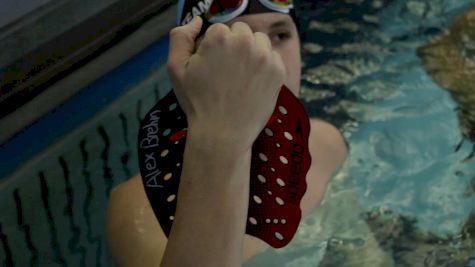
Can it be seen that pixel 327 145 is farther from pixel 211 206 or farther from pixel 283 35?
pixel 211 206

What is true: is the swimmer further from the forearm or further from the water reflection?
the water reflection

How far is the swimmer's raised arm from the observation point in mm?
676

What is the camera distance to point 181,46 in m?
0.73

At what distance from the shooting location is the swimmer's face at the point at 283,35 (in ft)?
4.13

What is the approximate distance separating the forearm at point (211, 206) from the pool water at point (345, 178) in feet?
1.83

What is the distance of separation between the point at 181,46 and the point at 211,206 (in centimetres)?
17

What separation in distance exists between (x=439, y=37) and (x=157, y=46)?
2.63ft

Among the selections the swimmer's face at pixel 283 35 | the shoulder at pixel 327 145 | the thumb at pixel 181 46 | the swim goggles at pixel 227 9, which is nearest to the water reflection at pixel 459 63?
the shoulder at pixel 327 145

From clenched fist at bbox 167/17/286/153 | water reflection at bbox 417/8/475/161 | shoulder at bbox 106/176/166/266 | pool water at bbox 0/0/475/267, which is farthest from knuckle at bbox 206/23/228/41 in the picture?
water reflection at bbox 417/8/475/161

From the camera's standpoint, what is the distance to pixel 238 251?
2.33 ft

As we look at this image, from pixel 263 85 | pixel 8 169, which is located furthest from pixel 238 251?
pixel 8 169

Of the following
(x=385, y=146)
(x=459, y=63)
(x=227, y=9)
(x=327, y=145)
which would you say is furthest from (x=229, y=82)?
(x=459, y=63)

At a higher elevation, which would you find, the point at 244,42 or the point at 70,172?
the point at 244,42

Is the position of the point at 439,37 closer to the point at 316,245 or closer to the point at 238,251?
the point at 316,245
